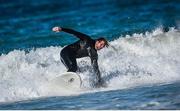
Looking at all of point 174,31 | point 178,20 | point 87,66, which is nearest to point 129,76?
point 87,66

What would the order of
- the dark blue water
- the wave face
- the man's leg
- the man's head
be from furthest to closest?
the dark blue water → the wave face → the man's leg → the man's head

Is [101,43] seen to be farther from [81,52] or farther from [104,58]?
[104,58]

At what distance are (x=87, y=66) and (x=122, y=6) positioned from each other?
16.5 meters

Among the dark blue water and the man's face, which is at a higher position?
the dark blue water

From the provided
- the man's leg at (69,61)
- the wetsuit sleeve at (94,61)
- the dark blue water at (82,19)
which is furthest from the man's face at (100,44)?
the dark blue water at (82,19)

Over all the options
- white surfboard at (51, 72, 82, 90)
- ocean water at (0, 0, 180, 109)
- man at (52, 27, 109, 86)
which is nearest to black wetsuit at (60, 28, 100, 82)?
man at (52, 27, 109, 86)

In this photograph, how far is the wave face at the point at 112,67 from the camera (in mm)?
12766

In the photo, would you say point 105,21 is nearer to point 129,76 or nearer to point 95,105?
point 129,76

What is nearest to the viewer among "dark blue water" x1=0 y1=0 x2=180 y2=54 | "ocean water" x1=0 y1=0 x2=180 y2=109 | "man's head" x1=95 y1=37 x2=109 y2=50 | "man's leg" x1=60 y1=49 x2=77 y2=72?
"ocean water" x1=0 y1=0 x2=180 y2=109

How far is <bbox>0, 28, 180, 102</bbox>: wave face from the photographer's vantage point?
12766 mm

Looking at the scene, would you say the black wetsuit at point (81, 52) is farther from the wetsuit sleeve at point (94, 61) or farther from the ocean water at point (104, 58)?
the ocean water at point (104, 58)

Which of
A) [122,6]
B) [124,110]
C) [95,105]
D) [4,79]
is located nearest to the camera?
[124,110]

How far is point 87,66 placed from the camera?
13.6 metres

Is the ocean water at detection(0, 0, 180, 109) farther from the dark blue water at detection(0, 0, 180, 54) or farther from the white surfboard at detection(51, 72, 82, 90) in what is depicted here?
the white surfboard at detection(51, 72, 82, 90)
